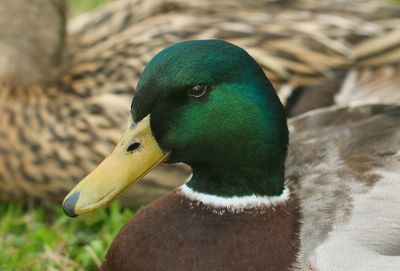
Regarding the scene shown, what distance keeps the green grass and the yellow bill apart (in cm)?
113

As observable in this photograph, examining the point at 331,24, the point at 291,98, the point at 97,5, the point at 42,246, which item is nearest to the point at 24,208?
the point at 42,246

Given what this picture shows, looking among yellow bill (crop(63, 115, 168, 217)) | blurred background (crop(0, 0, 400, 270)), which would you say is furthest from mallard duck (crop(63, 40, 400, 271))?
blurred background (crop(0, 0, 400, 270))

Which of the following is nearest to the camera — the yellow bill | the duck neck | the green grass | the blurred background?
the yellow bill

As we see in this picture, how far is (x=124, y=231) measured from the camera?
131 inches

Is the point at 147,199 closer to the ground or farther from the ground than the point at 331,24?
closer to the ground

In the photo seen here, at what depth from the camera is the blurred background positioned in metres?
4.39

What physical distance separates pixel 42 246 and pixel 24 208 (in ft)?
1.68

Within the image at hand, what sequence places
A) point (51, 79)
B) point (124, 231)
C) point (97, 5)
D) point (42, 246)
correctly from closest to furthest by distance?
point (124, 231) → point (42, 246) → point (51, 79) → point (97, 5)

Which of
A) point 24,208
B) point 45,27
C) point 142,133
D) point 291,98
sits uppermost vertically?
point 142,133

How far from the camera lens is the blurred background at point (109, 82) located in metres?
4.39

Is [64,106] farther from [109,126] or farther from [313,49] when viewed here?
[313,49]

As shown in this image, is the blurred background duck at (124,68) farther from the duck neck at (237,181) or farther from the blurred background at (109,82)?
the duck neck at (237,181)

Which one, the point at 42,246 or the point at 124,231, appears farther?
the point at 42,246

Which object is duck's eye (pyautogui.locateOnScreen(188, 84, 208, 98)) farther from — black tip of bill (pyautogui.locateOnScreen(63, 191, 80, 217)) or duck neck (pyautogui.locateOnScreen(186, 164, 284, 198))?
black tip of bill (pyautogui.locateOnScreen(63, 191, 80, 217))
